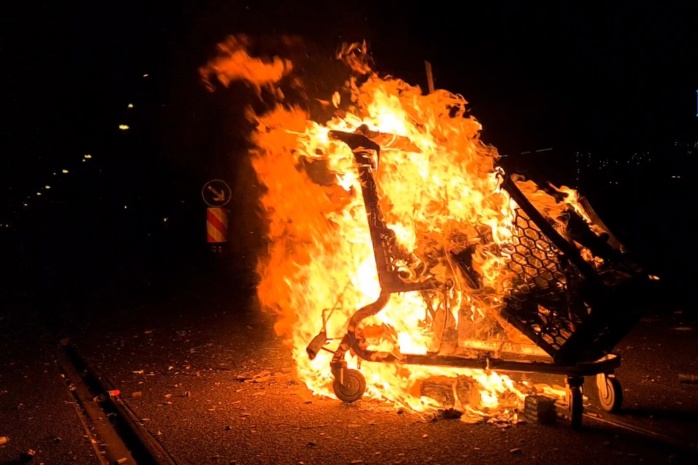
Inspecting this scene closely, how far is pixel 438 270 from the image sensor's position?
5.12 metres

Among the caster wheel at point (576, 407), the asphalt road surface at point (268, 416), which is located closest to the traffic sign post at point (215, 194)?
the asphalt road surface at point (268, 416)

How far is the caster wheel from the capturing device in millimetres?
4551

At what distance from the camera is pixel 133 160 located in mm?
35250

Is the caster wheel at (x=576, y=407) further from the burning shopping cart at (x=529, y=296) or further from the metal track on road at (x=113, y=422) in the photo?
the metal track on road at (x=113, y=422)

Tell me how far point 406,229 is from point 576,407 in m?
1.98

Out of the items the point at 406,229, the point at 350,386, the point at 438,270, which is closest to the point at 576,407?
the point at 438,270

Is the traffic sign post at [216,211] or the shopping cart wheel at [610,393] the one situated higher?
the traffic sign post at [216,211]

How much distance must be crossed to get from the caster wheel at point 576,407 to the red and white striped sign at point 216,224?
27.6 ft

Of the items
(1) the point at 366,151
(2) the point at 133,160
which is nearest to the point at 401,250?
(1) the point at 366,151

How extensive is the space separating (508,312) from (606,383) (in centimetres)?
111

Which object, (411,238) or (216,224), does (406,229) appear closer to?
(411,238)

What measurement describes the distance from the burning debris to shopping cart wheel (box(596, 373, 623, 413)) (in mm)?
18

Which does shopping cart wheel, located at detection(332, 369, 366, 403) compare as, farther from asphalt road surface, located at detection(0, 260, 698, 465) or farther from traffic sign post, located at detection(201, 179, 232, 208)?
traffic sign post, located at detection(201, 179, 232, 208)

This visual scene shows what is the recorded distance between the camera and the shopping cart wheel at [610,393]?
490 centimetres
